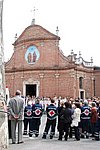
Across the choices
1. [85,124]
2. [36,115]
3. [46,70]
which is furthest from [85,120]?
[46,70]

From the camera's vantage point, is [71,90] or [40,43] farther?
[40,43]

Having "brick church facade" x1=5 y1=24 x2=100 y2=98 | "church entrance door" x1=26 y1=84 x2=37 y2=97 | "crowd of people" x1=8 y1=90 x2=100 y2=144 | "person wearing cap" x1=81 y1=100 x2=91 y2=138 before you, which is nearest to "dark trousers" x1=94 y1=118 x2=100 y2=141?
"crowd of people" x1=8 y1=90 x2=100 y2=144

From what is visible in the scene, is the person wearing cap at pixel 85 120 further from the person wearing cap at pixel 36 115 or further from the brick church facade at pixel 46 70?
the brick church facade at pixel 46 70

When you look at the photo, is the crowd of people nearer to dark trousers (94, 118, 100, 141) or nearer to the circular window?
dark trousers (94, 118, 100, 141)

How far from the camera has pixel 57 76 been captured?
1453 inches

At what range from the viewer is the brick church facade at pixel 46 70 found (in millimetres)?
36750

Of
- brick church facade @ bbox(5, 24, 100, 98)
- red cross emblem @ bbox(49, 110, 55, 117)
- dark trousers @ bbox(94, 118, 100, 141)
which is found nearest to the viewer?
red cross emblem @ bbox(49, 110, 55, 117)

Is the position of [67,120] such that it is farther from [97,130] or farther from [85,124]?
[97,130]

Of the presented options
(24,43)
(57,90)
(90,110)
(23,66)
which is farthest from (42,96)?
(90,110)

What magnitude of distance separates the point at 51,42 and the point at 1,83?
3018 centimetres

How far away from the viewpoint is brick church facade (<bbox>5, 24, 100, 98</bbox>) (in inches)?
1447

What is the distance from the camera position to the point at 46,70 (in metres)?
37.5

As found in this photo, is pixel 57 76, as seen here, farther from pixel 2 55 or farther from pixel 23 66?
pixel 2 55

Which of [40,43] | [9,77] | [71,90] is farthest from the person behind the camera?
[9,77]
